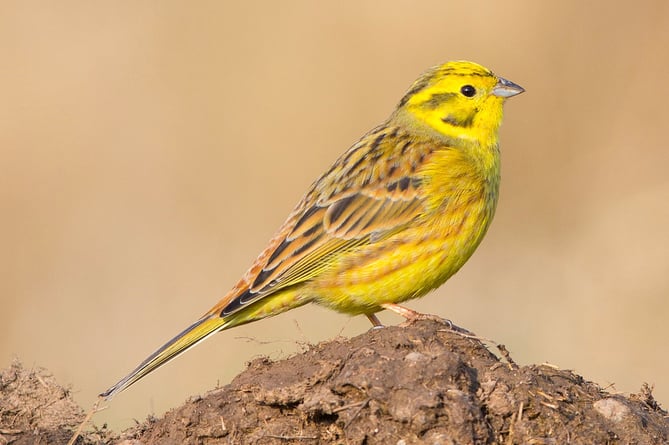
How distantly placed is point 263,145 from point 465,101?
741 centimetres

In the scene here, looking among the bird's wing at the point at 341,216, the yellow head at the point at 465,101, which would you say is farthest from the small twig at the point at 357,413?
the yellow head at the point at 465,101

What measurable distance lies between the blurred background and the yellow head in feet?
15.8

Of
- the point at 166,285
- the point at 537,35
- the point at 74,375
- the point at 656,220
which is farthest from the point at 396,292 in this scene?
the point at 537,35

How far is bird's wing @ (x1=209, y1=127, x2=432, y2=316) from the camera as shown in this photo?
24.7ft

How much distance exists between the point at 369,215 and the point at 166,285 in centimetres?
673

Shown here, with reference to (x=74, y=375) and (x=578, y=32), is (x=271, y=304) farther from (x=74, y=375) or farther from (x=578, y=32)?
(x=578, y=32)

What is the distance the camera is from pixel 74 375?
11.8 meters

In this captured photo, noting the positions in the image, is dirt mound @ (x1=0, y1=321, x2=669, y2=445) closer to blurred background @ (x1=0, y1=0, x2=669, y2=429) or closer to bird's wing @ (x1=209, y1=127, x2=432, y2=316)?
bird's wing @ (x1=209, y1=127, x2=432, y2=316)

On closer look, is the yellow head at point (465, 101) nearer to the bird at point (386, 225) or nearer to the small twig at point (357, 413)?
the bird at point (386, 225)

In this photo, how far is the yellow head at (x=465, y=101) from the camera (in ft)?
27.8

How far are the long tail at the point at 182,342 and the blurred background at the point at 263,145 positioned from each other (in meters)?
5.55

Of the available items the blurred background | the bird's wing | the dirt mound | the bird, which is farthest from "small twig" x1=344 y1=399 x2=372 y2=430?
the blurred background

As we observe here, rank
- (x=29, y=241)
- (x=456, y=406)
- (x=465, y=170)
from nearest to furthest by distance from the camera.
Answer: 1. (x=456, y=406)
2. (x=465, y=170)
3. (x=29, y=241)

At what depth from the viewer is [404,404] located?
5.66 meters
